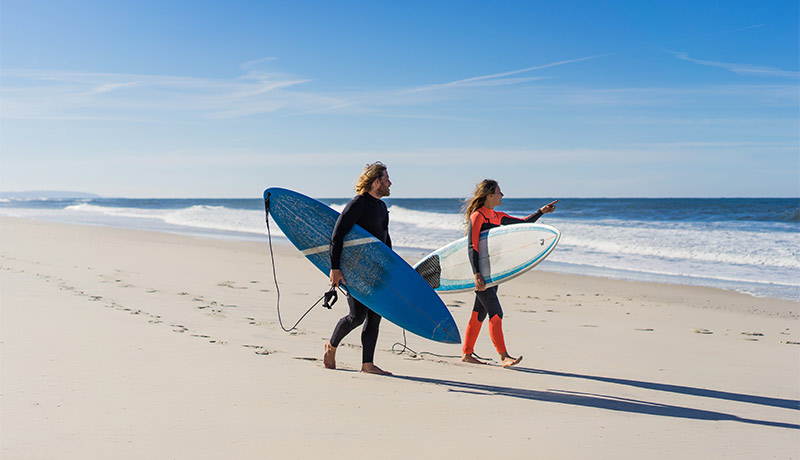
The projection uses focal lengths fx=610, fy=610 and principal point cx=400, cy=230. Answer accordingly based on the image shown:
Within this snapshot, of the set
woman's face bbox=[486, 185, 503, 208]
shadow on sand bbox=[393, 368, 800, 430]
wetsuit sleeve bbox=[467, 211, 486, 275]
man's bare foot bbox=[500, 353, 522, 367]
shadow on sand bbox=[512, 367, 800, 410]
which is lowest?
shadow on sand bbox=[512, 367, 800, 410]

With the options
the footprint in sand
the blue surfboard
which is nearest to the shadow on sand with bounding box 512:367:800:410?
the blue surfboard

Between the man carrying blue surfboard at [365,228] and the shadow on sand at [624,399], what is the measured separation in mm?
338

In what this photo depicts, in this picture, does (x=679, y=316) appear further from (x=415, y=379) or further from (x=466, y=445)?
(x=466, y=445)

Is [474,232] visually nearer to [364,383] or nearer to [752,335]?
[364,383]

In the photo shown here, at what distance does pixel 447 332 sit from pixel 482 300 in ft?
1.91

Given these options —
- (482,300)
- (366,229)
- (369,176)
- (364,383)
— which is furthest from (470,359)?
(369,176)

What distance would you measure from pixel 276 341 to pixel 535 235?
2.38 meters

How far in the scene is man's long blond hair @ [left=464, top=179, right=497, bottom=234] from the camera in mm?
4820

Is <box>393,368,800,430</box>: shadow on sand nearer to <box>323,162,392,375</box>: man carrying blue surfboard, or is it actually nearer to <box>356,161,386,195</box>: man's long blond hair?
<box>323,162,392,375</box>: man carrying blue surfboard

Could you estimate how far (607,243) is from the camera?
16219mm

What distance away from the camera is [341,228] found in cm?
413

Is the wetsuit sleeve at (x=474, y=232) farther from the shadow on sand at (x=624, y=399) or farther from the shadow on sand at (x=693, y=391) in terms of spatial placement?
the shadow on sand at (x=624, y=399)

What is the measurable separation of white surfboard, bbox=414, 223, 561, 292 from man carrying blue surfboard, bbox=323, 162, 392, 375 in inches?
40.3

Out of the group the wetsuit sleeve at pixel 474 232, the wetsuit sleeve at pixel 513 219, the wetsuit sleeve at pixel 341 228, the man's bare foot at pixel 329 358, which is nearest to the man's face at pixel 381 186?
the wetsuit sleeve at pixel 341 228
